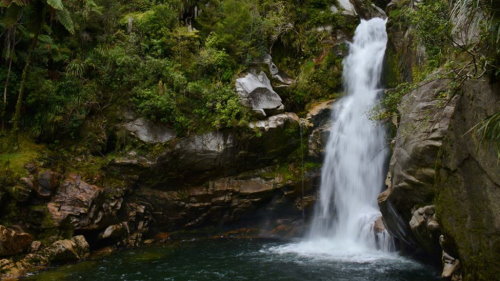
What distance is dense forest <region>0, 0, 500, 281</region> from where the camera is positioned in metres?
12.7

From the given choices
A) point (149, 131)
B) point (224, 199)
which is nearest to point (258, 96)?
point (224, 199)

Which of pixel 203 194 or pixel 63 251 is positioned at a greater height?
pixel 203 194

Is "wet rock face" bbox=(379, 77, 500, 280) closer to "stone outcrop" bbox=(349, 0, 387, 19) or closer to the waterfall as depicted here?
the waterfall

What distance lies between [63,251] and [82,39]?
1078 cm

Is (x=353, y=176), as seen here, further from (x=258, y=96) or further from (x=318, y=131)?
(x=258, y=96)

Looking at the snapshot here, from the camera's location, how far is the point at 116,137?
55.5ft

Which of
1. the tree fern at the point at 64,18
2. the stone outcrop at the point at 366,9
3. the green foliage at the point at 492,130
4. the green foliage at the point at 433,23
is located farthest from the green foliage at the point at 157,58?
the green foliage at the point at 492,130

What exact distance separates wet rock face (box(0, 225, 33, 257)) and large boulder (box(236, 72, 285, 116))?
9540mm

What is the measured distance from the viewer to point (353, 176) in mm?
16812

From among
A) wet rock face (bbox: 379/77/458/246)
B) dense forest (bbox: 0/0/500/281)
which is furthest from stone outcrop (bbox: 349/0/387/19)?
wet rock face (bbox: 379/77/458/246)

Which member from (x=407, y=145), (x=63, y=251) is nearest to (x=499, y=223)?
(x=407, y=145)

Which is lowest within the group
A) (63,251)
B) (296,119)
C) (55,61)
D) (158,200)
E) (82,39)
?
(63,251)

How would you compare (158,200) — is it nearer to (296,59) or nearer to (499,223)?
(296,59)

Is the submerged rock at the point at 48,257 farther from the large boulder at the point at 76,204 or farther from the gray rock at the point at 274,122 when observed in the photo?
the gray rock at the point at 274,122
